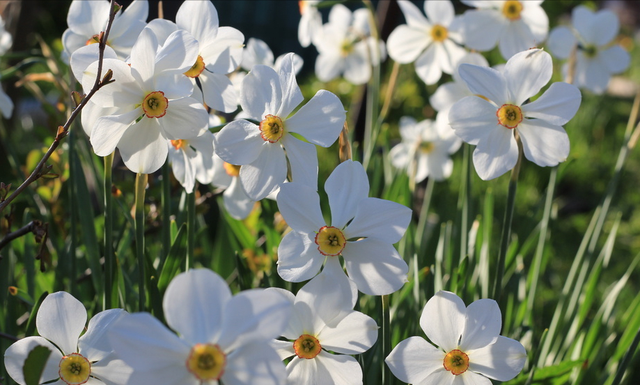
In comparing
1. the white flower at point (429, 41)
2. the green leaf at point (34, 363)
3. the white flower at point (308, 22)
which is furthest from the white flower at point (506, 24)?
the green leaf at point (34, 363)

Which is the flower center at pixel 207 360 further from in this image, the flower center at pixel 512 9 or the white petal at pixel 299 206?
the flower center at pixel 512 9

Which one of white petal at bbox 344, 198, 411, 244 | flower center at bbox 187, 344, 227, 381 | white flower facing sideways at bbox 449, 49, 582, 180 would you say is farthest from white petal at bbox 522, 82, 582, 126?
flower center at bbox 187, 344, 227, 381

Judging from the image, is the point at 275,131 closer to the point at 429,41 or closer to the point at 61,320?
the point at 61,320

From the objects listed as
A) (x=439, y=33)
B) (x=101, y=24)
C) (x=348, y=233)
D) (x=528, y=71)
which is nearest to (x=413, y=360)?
(x=348, y=233)

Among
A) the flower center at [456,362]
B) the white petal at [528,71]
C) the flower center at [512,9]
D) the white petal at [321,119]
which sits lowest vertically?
the flower center at [456,362]

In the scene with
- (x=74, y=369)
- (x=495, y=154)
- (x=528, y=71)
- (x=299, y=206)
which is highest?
(x=528, y=71)

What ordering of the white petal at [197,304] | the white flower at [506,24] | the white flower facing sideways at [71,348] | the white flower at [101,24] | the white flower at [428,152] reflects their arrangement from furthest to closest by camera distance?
1. the white flower at [428,152]
2. the white flower at [506,24]
3. the white flower at [101,24]
4. the white flower facing sideways at [71,348]
5. the white petal at [197,304]

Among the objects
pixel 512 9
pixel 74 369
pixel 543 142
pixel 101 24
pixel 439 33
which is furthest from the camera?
pixel 439 33
